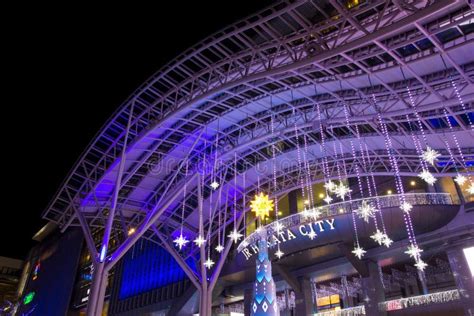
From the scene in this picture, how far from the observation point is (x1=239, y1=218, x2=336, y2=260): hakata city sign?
26.5 metres

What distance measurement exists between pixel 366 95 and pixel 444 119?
238 inches

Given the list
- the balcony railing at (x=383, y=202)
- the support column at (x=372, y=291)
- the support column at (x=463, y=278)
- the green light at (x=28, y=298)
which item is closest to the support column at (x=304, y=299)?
the support column at (x=372, y=291)

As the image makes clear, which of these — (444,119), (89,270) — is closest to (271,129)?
(444,119)

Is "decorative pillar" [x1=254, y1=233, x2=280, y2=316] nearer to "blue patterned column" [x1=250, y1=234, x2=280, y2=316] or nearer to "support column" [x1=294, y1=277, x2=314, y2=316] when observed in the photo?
"blue patterned column" [x1=250, y1=234, x2=280, y2=316]

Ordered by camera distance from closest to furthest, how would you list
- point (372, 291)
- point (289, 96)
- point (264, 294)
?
1. point (264, 294)
2. point (289, 96)
3. point (372, 291)

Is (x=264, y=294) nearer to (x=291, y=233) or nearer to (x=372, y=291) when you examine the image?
(x=291, y=233)

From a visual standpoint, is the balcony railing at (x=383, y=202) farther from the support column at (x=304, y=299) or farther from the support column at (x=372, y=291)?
the support column at (x=304, y=299)

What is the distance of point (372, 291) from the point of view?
2633 cm

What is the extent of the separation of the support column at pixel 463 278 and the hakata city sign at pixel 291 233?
799cm

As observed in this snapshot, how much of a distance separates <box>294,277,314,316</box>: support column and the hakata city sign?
16.6ft

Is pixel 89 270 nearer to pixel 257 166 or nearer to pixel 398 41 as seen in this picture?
pixel 257 166

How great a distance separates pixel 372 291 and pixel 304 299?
21.5ft

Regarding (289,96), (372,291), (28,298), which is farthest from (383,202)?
→ (28,298)

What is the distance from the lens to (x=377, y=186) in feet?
104
